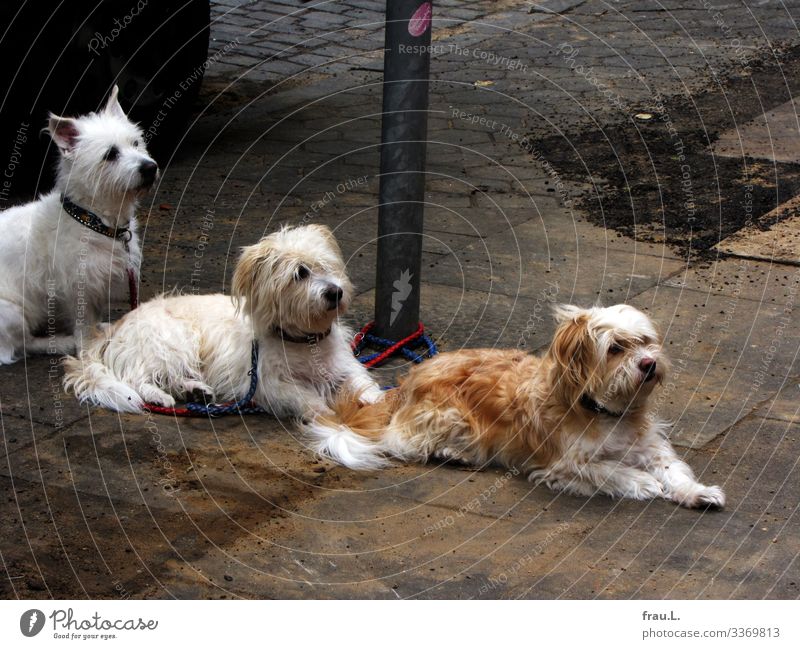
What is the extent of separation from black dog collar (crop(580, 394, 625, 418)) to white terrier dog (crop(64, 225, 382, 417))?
51.5 inches

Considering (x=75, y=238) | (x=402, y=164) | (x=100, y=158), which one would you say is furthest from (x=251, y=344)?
(x=402, y=164)

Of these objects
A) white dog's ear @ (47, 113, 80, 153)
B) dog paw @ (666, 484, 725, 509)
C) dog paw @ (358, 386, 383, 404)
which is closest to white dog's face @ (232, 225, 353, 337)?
dog paw @ (358, 386, 383, 404)

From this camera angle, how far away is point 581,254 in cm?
816

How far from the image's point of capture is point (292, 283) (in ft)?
18.9

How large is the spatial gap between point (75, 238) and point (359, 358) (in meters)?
1.71

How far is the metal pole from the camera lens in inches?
251

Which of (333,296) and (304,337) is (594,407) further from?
(304,337)

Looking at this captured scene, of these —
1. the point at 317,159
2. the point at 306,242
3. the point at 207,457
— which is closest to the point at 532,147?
the point at 317,159

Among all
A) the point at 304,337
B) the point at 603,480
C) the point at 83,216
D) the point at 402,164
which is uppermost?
the point at 402,164

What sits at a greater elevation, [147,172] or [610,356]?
[147,172]

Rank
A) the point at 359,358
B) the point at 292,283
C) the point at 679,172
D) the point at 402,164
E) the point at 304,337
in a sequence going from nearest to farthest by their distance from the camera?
the point at 292,283
the point at 304,337
the point at 402,164
the point at 359,358
the point at 679,172

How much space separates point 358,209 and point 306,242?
10.3 ft

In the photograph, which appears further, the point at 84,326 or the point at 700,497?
the point at 84,326

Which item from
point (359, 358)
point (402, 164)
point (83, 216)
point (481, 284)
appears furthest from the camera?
point (481, 284)
